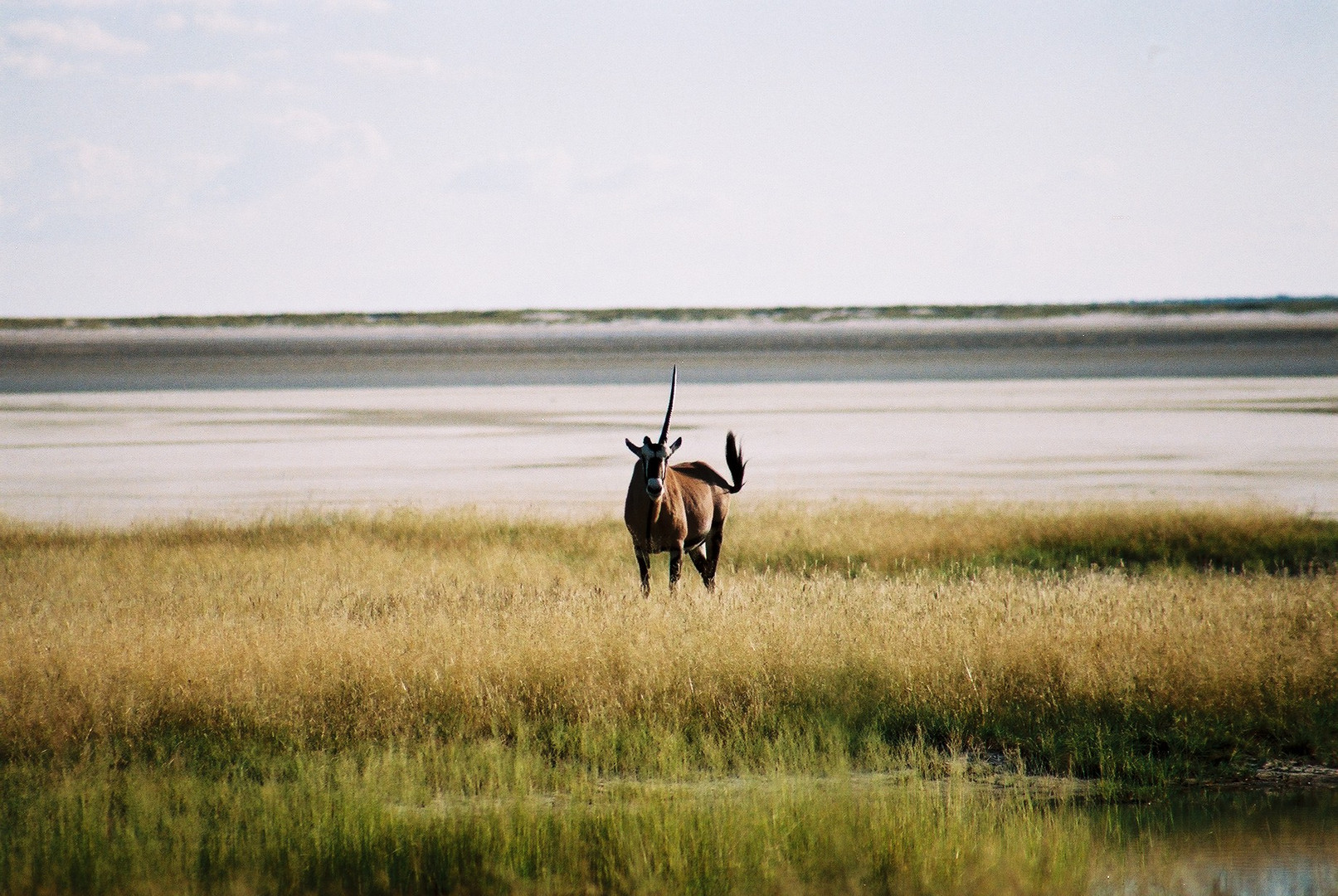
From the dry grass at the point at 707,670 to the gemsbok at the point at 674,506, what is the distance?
0.39 meters

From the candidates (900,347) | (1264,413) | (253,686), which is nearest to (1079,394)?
(1264,413)

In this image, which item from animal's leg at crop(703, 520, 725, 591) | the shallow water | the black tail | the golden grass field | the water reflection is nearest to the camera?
the water reflection

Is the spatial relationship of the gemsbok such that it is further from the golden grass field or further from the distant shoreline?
the distant shoreline

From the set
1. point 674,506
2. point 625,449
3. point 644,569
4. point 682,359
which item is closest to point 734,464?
point 674,506

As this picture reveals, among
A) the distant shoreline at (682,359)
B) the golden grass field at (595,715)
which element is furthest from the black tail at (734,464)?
the distant shoreline at (682,359)

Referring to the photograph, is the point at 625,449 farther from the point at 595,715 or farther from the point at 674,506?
the point at 595,715

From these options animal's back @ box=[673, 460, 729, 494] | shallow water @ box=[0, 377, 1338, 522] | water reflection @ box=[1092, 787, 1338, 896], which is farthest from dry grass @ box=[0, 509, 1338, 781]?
shallow water @ box=[0, 377, 1338, 522]

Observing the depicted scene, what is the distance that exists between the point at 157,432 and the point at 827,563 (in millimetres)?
31268

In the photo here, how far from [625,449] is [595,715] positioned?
83.5 feet

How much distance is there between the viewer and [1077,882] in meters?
6.88

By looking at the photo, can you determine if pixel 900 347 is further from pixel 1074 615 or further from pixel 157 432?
pixel 1074 615

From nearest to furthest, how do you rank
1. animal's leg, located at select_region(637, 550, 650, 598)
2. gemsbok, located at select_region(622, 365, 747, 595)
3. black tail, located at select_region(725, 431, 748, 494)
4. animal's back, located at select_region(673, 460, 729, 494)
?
gemsbok, located at select_region(622, 365, 747, 595)
animal's leg, located at select_region(637, 550, 650, 598)
animal's back, located at select_region(673, 460, 729, 494)
black tail, located at select_region(725, 431, 748, 494)

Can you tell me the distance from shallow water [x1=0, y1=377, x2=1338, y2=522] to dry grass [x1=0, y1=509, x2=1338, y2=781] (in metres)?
9.99

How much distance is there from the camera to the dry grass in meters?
9.20
